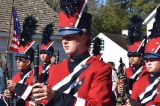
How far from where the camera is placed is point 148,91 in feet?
22.1

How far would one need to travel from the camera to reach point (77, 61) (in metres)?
4.84

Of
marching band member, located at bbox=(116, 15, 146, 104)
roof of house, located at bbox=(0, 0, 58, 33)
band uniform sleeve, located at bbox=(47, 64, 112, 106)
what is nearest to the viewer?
band uniform sleeve, located at bbox=(47, 64, 112, 106)

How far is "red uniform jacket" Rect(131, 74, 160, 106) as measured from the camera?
6551 mm

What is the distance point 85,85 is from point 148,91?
2.30 m

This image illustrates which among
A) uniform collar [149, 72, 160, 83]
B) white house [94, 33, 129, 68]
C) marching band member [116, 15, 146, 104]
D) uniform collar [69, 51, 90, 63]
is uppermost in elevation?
uniform collar [69, 51, 90, 63]

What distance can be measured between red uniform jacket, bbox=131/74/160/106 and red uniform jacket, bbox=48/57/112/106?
1924 millimetres

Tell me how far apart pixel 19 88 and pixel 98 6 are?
5027cm

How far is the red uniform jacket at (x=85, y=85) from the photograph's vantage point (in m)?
4.46

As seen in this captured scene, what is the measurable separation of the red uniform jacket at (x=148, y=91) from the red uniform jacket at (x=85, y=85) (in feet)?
6.31

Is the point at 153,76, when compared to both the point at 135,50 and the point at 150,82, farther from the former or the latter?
the point at 135,50

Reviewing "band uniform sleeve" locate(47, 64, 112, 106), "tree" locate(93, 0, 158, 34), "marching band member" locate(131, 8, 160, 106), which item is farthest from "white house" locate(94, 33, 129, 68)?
"band uniform sleeve" locate(47, 64, 112, 106)

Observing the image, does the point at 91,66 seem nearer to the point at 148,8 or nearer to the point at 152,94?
the point at 152,94

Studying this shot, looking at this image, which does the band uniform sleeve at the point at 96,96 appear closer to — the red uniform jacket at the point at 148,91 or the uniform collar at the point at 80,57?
the uniform collar at the point at 80,57

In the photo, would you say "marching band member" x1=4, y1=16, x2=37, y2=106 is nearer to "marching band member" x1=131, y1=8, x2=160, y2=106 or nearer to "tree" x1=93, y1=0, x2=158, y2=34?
"marching band member" x1=131, y1=8, x2=160, y2=106
